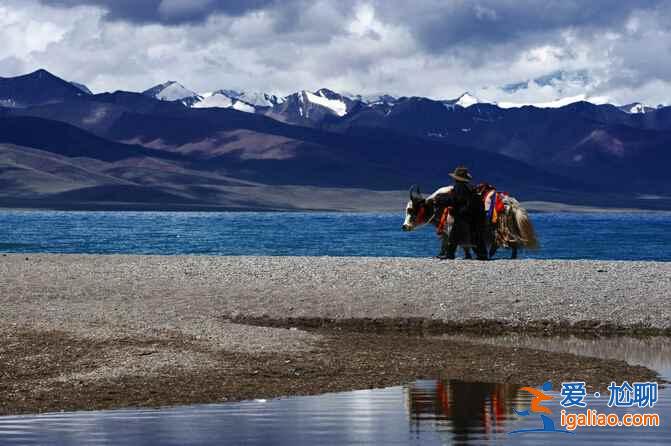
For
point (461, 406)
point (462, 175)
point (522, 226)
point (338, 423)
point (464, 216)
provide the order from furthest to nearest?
point (522, 226) → point (464, 216) → point (462, 175) → point (461, 406) → point (338, 423)

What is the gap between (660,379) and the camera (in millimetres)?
11891

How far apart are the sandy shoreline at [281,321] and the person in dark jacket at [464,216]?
1.40 meters

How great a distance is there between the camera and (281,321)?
54.9 ft

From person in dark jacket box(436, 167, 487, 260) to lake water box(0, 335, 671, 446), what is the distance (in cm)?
1192

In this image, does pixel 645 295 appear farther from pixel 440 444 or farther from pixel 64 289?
pixel 440 444

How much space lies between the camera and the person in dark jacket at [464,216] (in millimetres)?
22875

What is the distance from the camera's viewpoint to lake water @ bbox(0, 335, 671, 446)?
335 inches

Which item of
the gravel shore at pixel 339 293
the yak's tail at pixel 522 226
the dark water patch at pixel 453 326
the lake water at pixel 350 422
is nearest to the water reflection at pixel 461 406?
the lake water at pixel 350 422

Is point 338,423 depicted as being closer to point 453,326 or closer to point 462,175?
point 453,326

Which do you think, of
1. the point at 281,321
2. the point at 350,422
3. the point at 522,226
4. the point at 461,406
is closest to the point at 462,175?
the point at 522,226

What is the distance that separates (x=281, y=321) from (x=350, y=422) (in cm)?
758

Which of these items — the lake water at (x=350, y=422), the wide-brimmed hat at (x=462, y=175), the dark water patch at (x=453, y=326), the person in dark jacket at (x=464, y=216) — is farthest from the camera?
the person in dark jacket at (x=464, y=216)

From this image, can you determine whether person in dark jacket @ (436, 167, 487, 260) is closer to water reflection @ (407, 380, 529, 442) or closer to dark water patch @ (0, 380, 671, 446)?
water reflection @ (407, 380, 529, 442)

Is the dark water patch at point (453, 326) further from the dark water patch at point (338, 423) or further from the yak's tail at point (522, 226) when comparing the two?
the yak's tail at point (522, 226)
